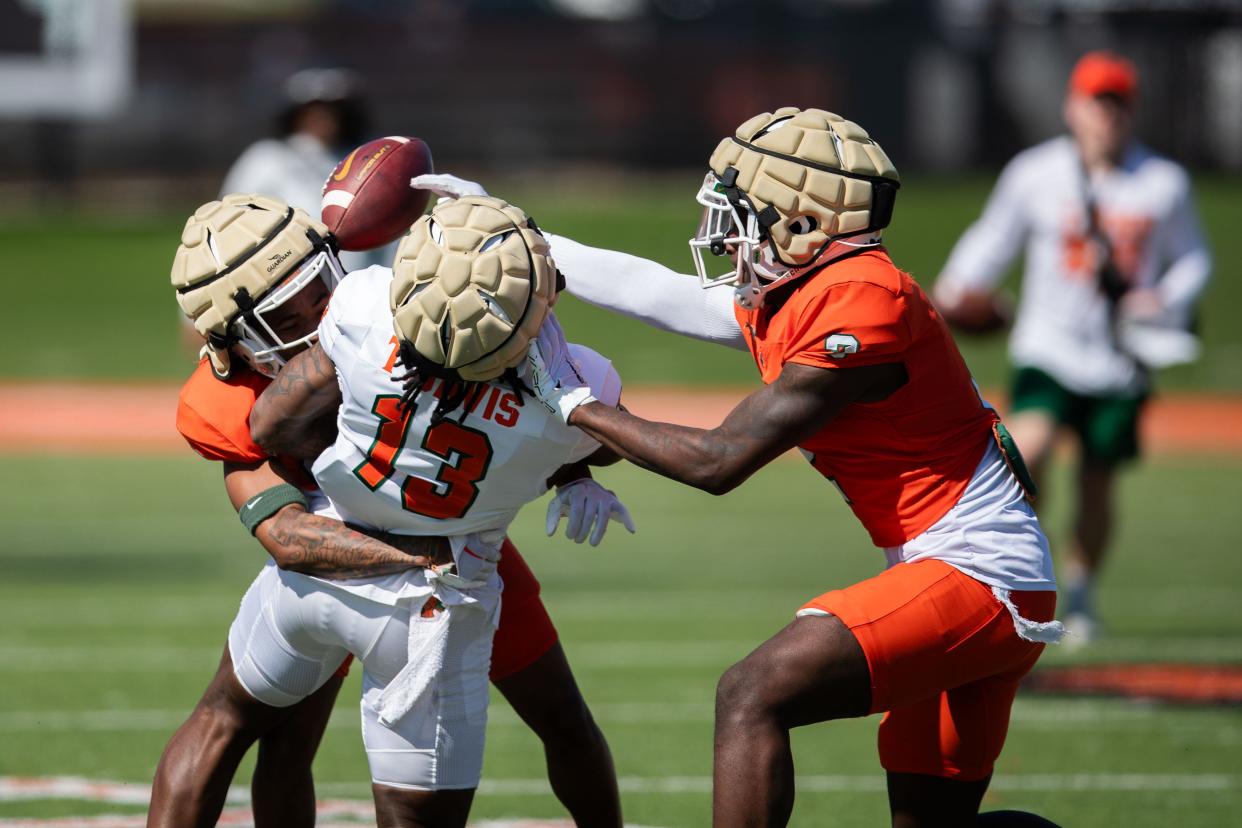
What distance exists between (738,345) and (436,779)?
1294 millimetres

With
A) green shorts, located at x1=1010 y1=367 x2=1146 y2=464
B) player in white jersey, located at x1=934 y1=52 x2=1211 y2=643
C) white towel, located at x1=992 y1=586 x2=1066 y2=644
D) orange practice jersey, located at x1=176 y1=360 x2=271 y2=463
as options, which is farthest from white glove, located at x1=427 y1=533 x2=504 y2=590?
green shorts, located at x1=1010 y1=367 x2=1146 y2=464

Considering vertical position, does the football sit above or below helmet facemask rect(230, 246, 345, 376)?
above

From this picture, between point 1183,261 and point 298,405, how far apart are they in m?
5.48

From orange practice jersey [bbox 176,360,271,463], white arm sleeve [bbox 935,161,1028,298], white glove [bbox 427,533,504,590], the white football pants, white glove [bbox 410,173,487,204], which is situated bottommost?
white arm sleeve [bbox 935,161,1028,298]

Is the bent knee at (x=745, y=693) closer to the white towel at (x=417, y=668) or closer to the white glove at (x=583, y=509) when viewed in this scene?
the white glove at (x=583, y=509)

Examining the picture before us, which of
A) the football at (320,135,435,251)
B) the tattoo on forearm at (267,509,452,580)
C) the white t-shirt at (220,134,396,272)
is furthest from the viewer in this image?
the white t-shirt at (220,134,396,272)

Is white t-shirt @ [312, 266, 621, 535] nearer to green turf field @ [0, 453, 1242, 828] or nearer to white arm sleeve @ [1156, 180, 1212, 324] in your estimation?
Result: green turf field @ [0, 453, 1242, 828]

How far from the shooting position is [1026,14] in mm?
28438

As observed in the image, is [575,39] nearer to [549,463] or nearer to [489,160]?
[489,160]

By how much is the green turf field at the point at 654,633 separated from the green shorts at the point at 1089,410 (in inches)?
33.2

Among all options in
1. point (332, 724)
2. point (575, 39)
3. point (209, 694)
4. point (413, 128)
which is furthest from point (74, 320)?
point (209, 694)

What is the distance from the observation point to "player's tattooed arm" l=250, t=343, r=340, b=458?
3775 millimetres

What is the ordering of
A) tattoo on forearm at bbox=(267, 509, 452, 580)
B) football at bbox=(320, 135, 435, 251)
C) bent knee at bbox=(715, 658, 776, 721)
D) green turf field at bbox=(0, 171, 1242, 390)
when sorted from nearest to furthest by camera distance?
bent knee at bbox=(715, 658, 776, 721)
tattoo on forearm at bbox=(267, 509, 452, 580)
football at bbox=(320, 135, 435, 251)
green turf field at bbox=(0, 171, 1242, 390)

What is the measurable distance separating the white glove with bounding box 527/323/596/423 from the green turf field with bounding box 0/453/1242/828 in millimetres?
1979
